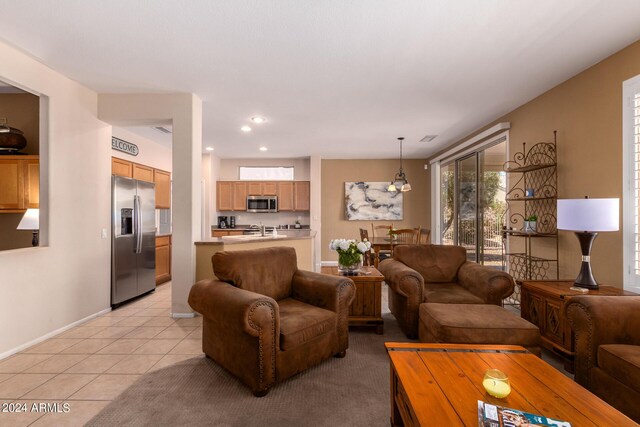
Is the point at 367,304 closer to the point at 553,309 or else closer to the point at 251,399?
the point at 251,399

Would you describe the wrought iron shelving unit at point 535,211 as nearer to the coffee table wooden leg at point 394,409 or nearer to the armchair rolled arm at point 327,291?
the armchair rolled arm at point 327,291

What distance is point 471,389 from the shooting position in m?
1.38

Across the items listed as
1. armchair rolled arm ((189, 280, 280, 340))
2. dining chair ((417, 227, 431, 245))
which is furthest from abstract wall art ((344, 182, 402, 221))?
armchair rolled arm ((189, 280, 280, 340))

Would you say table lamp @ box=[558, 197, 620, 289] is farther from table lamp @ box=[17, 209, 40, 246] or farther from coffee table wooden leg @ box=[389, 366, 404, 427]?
table lamp @ box=[17, 209, 40, 246]

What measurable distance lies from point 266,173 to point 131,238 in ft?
12.9

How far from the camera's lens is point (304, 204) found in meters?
7.26

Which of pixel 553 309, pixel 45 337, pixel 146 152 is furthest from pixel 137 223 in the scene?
pixel 553 309

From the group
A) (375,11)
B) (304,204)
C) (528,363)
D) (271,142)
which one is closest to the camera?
(528,363)

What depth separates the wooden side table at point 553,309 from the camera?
7.80ft

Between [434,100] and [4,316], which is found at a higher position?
[434,100]

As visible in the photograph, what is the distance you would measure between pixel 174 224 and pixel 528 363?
140 inches

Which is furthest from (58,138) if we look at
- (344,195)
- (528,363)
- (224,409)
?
(344,195)

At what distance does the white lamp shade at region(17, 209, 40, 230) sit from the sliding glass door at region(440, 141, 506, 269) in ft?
18.9

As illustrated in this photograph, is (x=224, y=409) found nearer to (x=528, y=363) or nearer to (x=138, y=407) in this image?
(x=138, y=407)
